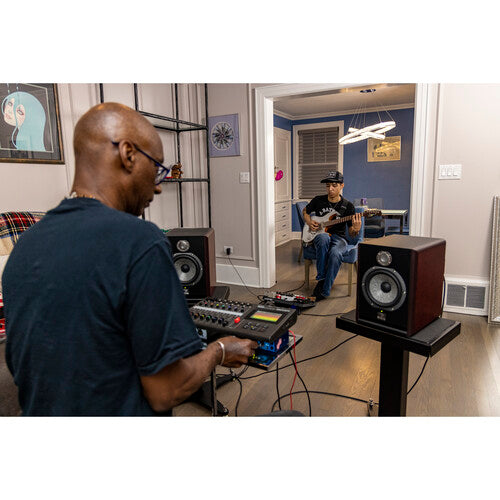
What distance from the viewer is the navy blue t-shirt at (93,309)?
25.0 inches

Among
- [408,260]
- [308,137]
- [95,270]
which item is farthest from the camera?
[308,137]

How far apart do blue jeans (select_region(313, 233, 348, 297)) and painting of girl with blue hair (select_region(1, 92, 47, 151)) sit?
2.47m

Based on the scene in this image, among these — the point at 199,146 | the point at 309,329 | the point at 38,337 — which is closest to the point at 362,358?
the point at 309,329

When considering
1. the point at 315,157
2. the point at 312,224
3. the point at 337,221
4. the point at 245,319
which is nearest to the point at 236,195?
the point at 312,224

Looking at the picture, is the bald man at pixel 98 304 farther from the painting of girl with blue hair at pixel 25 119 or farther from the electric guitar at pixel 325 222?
the electric guitar at pixel 325 222

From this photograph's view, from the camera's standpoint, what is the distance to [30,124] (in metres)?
2.50

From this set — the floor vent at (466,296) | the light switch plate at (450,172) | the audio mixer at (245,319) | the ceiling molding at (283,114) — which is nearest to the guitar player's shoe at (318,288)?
the floor vent at (466,296)

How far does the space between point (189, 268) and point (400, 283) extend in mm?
1016

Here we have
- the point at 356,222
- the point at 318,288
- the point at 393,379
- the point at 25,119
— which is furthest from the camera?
the point at 318,288

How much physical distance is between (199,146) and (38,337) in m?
3.65

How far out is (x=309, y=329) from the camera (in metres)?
2.88

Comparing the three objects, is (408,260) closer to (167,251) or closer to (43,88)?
(167,251)

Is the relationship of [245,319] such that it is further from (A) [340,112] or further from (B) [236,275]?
(A) [340,112]
